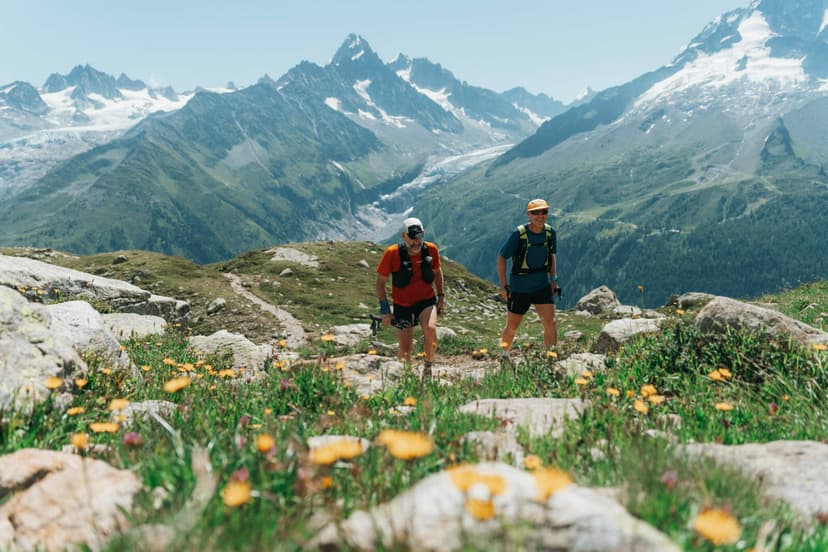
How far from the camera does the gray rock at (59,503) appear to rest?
231 cm

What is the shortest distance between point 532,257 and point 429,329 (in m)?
2.99

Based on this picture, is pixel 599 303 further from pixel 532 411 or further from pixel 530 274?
pixel 532 411

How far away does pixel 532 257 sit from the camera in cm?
1137

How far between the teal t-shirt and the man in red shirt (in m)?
1.77

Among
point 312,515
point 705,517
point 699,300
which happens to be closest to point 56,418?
point 312,515

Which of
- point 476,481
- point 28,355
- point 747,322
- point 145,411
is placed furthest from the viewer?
point 747,322

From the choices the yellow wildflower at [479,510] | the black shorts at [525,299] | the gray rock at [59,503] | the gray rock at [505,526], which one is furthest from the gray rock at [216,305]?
the yellow wildflower at [479,510]

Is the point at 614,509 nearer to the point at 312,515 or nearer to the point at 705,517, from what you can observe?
the point at 705,517

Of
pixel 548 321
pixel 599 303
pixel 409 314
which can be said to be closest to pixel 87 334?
pixel 409 314

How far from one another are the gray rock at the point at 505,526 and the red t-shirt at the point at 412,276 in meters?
8.53

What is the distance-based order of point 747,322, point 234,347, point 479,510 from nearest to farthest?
point 479,510
point 747,322
point 234,347

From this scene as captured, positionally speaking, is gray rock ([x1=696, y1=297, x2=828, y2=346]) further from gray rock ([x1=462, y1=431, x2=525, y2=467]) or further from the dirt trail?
the dirt trail

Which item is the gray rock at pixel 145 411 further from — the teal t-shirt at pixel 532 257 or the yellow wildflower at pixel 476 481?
the teal t-shirt at pixel 532 257

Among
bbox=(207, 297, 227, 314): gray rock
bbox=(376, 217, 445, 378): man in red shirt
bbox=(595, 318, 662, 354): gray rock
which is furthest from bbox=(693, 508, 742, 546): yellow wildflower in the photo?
bbox=(207, 297, 227, 314): gray rock
